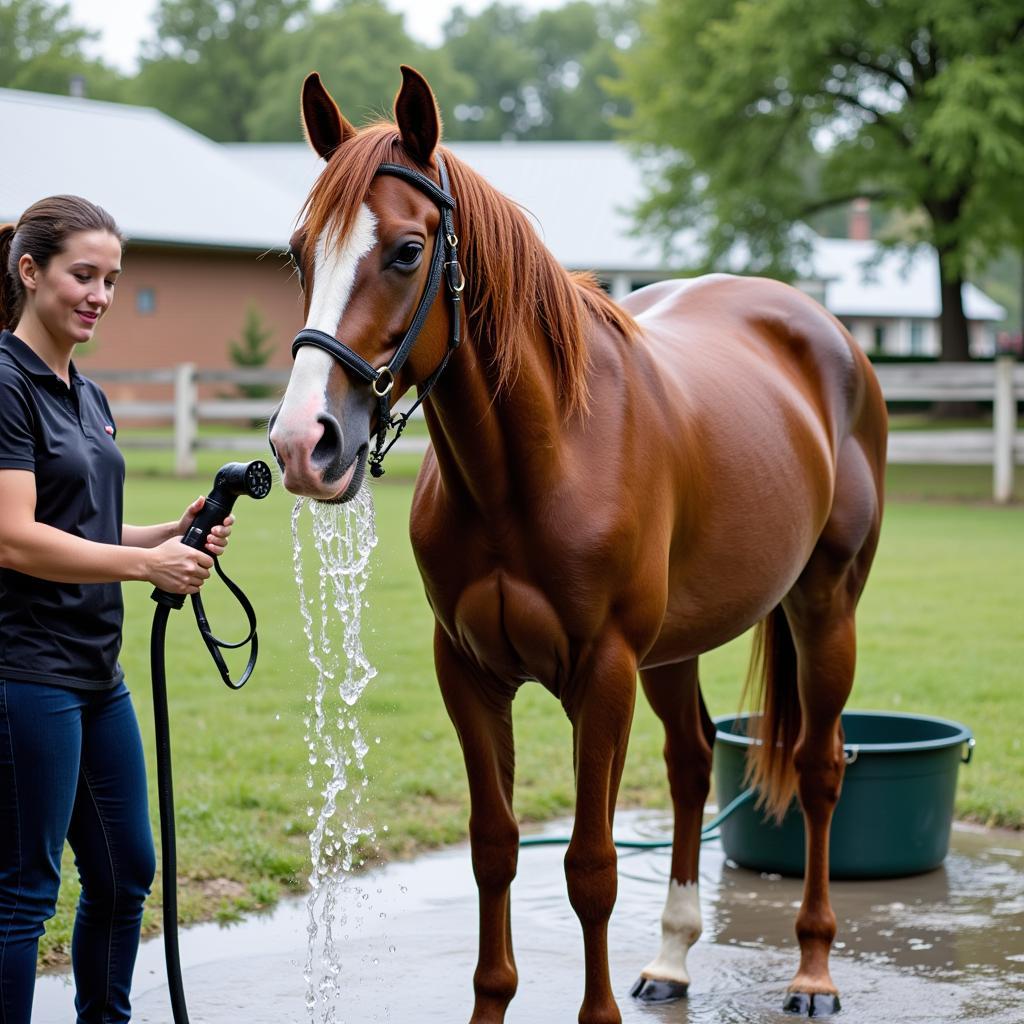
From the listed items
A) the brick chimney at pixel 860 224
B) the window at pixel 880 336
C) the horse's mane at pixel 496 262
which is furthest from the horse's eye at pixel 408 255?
the brick chimney at pixel 860 224

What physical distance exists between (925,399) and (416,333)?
48.3 feet

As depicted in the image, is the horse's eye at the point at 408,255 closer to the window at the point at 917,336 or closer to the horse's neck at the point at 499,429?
the horse's neck at the point at 499,429

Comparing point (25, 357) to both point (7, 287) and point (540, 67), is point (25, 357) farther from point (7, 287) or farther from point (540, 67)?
point (540, 67)

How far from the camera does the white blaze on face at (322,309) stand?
7.79 feet

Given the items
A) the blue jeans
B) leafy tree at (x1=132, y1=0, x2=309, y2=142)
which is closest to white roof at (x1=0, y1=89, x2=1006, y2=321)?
leafy tree at (x1=132, y1=0, x2=309, y2=142)

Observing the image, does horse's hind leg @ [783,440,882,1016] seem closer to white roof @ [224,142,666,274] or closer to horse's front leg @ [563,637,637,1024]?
horse's front leg @ [563,637,637,1024]

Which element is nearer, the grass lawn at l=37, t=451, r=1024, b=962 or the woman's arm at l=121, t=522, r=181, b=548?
the woman's arm at l=121, t=522, r=181, b=548

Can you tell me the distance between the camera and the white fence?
1522cm

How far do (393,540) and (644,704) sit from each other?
4.14 meters

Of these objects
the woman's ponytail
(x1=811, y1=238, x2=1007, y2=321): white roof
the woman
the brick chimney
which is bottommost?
the woman

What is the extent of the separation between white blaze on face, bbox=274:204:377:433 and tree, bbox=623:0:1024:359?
1676 centimetres

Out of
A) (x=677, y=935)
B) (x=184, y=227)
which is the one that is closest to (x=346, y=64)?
(x=184, y=227)

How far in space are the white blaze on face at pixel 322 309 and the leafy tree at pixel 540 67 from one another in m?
59.8

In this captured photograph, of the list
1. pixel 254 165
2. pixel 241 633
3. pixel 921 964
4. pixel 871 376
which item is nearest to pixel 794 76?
pixel 241 633
